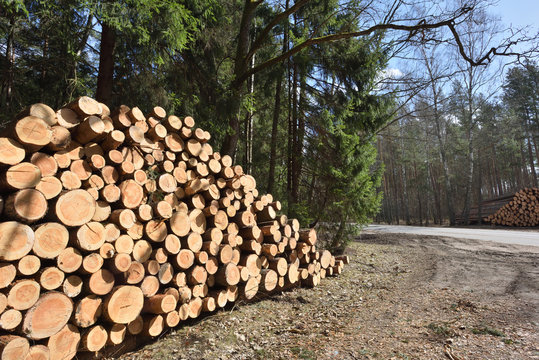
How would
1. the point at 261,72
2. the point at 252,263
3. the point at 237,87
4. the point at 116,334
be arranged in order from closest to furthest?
the point at 116,334 → the point at 252,263 → the point at 237,87 → the point at 261,72

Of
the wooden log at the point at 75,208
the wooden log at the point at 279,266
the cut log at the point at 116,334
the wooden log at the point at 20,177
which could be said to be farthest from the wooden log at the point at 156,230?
the wooden log at the point at 279,266

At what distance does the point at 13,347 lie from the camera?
2271 mm

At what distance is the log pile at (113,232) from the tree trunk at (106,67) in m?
2.12

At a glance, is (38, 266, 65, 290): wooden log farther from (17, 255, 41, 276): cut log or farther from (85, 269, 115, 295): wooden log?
(85, 269, 115, 295): wooden log

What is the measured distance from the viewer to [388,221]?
31469 mm

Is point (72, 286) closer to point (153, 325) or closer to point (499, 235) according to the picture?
point (153, 325)

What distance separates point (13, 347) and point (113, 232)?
1.12 m

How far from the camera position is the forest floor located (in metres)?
3.18

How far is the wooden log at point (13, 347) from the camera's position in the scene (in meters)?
2.22

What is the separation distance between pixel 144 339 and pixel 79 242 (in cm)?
134

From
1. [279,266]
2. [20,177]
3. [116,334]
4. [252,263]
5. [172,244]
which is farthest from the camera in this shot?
[279,266]

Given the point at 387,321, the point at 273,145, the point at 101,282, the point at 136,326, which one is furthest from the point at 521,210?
the point at 101,282

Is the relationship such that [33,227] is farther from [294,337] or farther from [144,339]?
[294,337]

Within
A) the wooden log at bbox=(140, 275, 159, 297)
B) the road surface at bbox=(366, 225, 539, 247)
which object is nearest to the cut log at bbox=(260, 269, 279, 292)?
the wooden log at bbox=(140, 275, 159, 297)
